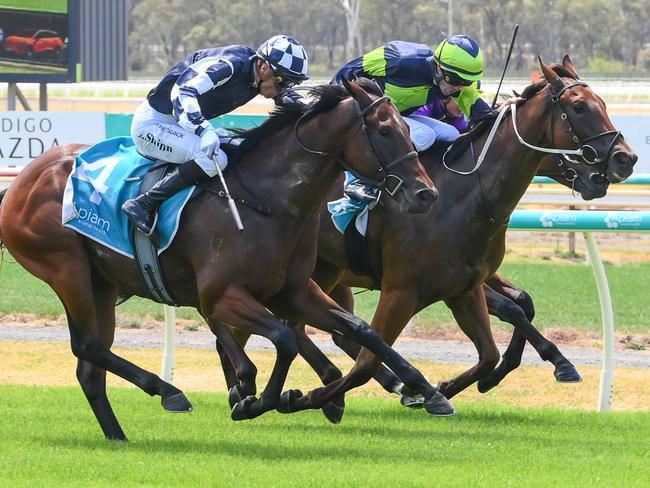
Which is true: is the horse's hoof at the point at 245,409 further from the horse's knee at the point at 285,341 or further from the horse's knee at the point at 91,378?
the horse's knee at the point at 91,378

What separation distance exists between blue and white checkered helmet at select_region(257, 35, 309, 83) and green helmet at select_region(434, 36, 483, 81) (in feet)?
3.36

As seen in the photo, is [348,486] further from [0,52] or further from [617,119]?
[0,52]

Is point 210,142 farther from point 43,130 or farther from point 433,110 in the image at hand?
point 43,130

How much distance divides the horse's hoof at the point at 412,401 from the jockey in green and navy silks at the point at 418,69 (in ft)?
5.07

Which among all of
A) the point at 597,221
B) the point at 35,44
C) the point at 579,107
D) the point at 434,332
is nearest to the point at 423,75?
the point at 579,107

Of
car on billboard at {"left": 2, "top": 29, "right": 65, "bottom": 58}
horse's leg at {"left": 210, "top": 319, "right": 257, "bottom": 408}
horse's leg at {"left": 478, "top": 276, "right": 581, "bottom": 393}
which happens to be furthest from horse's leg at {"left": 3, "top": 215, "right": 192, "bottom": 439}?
car on billboard at {"left": 2, "top": 29, "right": 65, "bottom": 58}

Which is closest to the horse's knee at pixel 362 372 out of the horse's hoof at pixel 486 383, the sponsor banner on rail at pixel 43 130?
the horse's hoof at pixel 486 383

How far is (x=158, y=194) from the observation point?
6109mm

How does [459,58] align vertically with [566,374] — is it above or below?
above

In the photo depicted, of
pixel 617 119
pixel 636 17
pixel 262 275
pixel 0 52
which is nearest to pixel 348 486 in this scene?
pixel 262 275

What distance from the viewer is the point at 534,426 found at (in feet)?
22.2

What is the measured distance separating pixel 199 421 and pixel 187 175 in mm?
1402

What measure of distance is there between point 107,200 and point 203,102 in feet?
2.13

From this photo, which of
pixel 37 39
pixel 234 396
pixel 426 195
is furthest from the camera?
pixel 37 39
